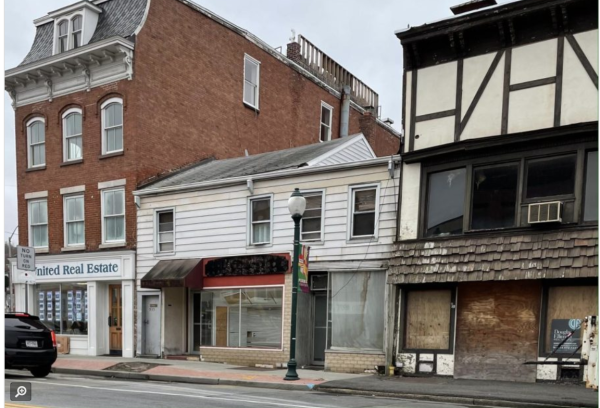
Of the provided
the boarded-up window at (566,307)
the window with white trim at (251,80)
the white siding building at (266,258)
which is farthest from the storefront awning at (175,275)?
the boarded-up window at (566,307)

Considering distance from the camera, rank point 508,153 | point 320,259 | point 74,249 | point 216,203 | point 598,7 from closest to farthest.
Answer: point 598,7 < point 508,153 < point 320,259 < point 216,203 < point 74,249

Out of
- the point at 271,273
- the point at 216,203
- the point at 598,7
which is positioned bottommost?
the point at 271,273

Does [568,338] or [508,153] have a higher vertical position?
[508,153]

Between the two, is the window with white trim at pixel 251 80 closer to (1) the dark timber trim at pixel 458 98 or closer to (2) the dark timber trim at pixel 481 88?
(1) the dark timber trim at pixel 458 98

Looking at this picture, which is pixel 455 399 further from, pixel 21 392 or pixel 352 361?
pixel 21 392

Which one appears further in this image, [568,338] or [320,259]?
[320,259]

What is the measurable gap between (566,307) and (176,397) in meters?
7.91

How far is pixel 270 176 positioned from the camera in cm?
1819

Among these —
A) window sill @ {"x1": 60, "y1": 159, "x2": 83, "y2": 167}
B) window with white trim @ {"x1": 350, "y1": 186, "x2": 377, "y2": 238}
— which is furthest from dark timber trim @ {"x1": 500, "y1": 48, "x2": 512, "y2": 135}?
window sill @ {"x1": 60, "y1": 159, "x2": 83, "y2": 167}

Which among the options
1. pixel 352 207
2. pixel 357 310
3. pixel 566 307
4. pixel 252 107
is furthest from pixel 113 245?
pixel 566 307

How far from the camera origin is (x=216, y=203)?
63.8 feet

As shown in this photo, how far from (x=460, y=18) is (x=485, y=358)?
7.55 m

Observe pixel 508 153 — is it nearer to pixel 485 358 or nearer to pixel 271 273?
pixel 485 358

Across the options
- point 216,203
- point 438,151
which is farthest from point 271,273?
point 438,151
